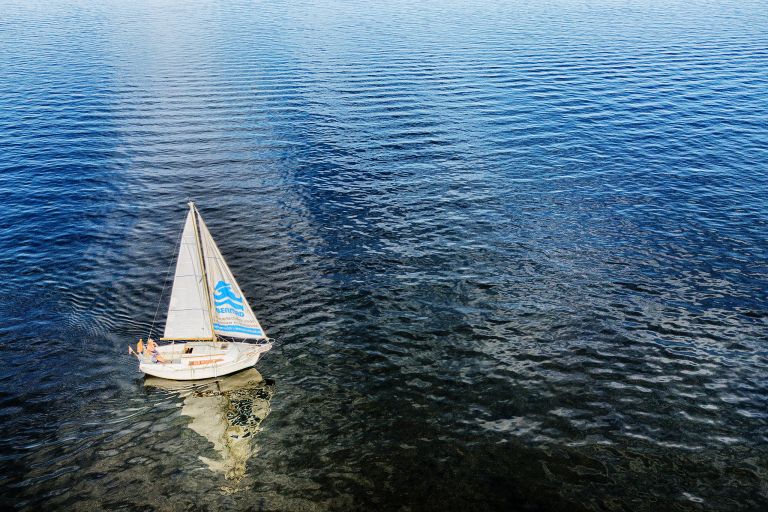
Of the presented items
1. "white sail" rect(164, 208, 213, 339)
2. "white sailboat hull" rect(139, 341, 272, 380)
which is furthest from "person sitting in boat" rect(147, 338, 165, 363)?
"white sail" rect(164, 208, 213, 339)

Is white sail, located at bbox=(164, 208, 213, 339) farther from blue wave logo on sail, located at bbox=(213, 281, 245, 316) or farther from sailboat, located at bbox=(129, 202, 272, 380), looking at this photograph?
blue wave logo on sail, located at bbox=(213, 281, 245, 316)

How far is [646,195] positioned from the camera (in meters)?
59.4

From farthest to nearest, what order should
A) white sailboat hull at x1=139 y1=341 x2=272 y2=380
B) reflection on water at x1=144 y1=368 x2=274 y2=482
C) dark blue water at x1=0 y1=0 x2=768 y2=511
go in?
1. white sailboat hull at x1=139 y1=341 x2=272 y2=380
2. reflection on water at x1=144 y1=368 x2=274 y2=482
3. dark blue water at x1=0 y1=0 x2=768 y2=511

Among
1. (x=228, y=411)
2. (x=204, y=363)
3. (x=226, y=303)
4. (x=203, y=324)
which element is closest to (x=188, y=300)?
(x=203, y=324)

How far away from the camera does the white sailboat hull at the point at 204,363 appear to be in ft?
124

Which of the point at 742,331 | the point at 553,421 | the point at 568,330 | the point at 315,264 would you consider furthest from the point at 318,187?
the point at 742,331

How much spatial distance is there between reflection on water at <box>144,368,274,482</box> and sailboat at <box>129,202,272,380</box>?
0.73m

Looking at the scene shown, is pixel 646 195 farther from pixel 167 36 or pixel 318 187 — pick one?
pixel 167 36

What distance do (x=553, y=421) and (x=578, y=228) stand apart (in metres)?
24.7

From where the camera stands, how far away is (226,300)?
3903cm

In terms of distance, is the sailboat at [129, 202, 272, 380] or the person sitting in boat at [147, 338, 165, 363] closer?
the sailboat at [129, 202, 272, 380]

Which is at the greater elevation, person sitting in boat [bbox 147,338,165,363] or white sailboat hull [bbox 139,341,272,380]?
person sitting in boat [bbox 147,338,165,363]

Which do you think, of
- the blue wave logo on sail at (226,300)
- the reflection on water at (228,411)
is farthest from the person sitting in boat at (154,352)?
the blue wave logo on sail at (226,300)

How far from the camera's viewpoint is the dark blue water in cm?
3130
